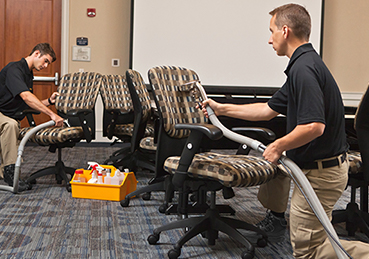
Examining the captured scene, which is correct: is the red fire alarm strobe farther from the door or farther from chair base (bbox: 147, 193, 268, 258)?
chair base (bbox: 147, 193, 268, 258)

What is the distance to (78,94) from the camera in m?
3.55

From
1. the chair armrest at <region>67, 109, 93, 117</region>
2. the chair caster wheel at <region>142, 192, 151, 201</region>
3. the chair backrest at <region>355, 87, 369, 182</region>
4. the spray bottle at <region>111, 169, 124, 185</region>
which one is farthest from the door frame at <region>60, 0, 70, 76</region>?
the chair backrest at <region>355, 87, 369, 182</region>

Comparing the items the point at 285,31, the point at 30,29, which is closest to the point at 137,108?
the point at 285,31

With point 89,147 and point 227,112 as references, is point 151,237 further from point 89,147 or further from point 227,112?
point 89,147

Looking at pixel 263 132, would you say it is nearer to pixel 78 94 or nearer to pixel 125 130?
pixel 125 130

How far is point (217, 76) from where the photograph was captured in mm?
5863

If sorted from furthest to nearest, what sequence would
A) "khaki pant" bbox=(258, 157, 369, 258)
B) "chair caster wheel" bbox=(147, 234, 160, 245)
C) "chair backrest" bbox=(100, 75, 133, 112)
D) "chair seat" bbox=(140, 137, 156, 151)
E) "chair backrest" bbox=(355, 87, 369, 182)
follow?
"chair backrest" bbox=(100, 75, 133, 112), "chair seat" bbox=(140, 137, 156, 151), "chair caster wheel" bbox=(147, 234, 160, 245), "chair backrest" bbox=(355, 87, 369, 182), "khaki pant" bbox=(258, 157, 369, 258)

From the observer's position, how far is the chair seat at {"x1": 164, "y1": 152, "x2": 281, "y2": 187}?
1.67 metres

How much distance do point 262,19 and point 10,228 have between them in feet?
16.0

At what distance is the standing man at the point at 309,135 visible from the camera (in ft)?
4.44

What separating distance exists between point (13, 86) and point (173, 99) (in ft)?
5.68

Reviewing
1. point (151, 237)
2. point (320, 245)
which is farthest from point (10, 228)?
point (320, 245)

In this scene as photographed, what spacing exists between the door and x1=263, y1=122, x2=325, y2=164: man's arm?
196 inches

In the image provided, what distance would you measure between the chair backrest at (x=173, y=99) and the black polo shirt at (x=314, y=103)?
2.43 feet
